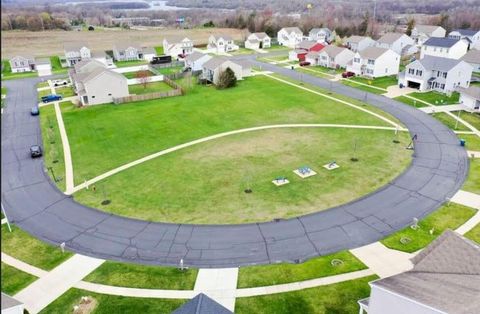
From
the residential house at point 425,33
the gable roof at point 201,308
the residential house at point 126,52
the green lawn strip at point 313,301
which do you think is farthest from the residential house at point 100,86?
the residential house at point 425,33

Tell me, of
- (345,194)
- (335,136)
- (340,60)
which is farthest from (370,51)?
(345,194)

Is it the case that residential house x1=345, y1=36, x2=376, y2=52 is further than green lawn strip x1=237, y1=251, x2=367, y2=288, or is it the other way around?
residential house x1=345, y1=36, x2=376, y2=52

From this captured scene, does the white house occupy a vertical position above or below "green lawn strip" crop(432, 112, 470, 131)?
above

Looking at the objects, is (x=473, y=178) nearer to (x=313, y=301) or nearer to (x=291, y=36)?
(x=313, y=301)

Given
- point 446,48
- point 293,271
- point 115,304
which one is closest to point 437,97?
point 446,48

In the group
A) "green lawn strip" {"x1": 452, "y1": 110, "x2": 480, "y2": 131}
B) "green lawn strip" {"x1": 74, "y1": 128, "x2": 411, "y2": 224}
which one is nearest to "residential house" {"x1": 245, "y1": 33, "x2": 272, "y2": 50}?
"green lawn strip" {"x1": 452, "y1": 110, "x2": 480, "y2": 131}

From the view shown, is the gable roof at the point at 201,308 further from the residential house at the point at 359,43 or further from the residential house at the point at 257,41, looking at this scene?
the residential house at the point at 257,41

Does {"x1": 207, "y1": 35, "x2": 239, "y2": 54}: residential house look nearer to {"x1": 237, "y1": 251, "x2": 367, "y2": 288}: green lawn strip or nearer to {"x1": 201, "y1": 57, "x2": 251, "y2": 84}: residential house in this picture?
{"x1": 201, "y1": 57, "x2": 251, "y2": 84}: residential house
